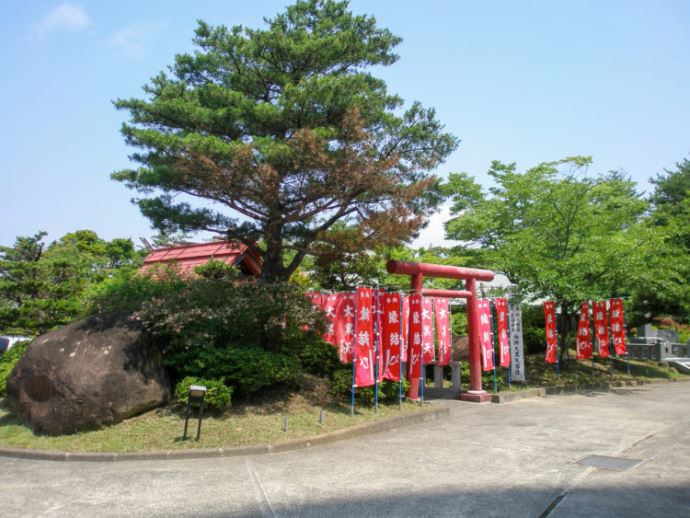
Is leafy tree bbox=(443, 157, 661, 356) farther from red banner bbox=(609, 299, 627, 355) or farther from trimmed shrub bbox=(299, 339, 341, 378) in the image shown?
trimmed shrub bbox=(299, 339, 341, 378)

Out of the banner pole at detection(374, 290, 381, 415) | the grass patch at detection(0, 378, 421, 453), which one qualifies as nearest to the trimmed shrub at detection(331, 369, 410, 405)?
the banner pole at detection(374, 290, 381, 415)

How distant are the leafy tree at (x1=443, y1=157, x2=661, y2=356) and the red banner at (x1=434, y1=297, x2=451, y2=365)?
3.30 m

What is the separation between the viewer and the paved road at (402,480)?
5430mm

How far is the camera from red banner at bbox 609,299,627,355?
17125mm

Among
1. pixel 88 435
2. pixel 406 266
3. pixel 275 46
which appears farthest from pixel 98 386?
pixel 275 46

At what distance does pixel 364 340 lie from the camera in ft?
36.1

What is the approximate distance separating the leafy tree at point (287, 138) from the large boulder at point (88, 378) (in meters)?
2.84

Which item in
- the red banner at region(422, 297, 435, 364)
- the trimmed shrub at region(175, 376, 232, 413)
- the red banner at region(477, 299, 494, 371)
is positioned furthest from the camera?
the red banner at region(477, 299, 494, 371)

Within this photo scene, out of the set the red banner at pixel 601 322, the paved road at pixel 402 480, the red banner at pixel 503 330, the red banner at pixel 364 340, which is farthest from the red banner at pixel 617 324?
the red banner at pixel 364 340

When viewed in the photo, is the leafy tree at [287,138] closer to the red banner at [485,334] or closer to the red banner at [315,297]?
the red banner at [315,297]

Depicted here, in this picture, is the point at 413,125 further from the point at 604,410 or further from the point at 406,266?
the point at 604,410

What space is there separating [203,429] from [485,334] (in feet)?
28.5

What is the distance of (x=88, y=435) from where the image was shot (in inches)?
343

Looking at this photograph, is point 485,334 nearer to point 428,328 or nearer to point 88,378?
point 428,328
